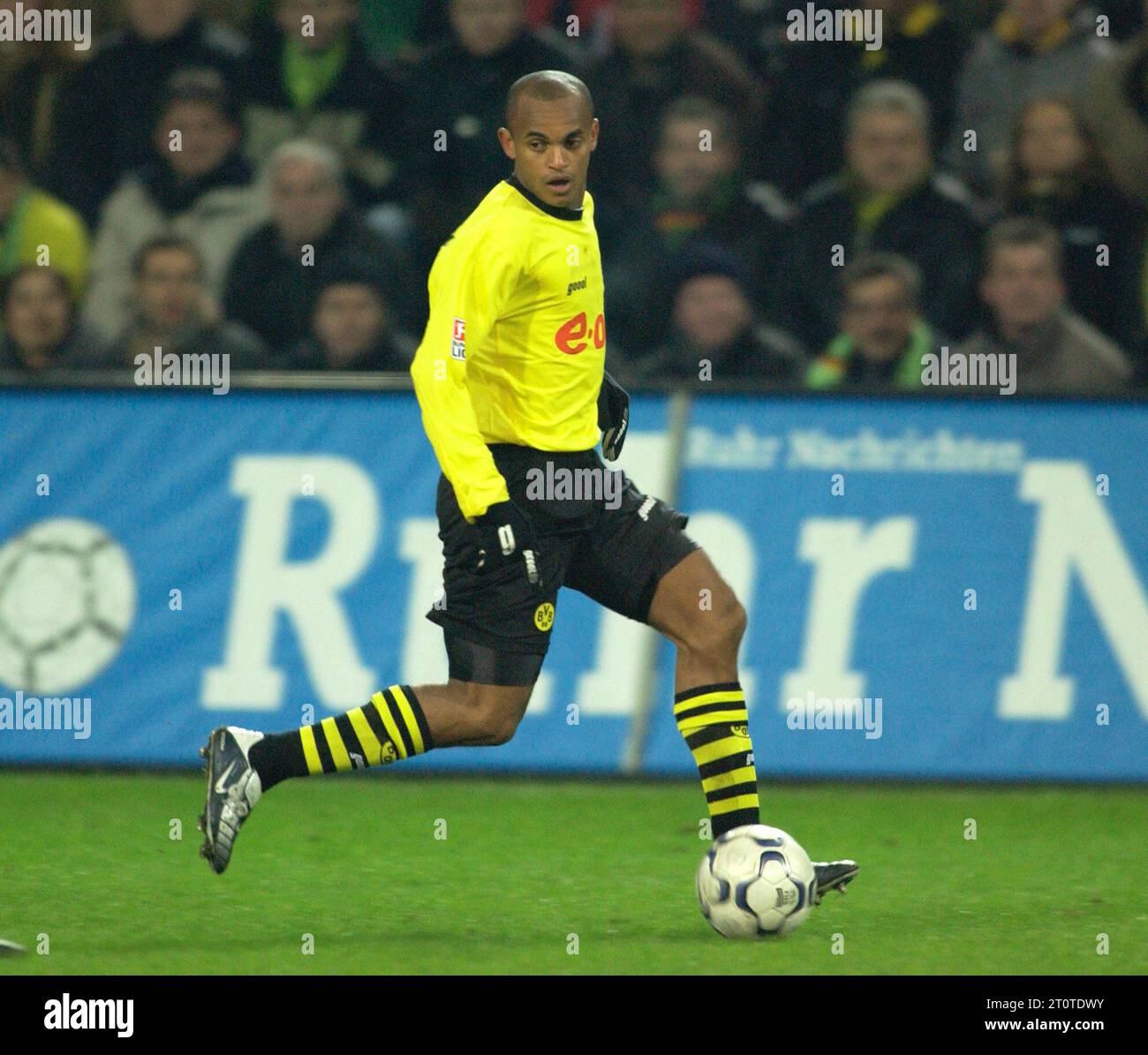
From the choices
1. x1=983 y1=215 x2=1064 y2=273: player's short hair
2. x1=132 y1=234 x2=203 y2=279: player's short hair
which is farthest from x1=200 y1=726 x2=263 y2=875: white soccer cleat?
x1=983 y1=215 x2=1064 y2=273: player's short hair

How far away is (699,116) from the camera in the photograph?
9516 millimetres

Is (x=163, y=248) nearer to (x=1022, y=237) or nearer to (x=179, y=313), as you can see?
(x=179, y=313)

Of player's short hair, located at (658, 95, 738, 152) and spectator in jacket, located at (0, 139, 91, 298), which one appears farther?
spectator in jacket, located at (0, 139, 91, 298)

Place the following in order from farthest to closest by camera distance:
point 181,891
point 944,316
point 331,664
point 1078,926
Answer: point 944,316, point 331,664, point 181,891, point 1078,926

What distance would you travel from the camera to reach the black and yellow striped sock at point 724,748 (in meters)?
Result: 5.58

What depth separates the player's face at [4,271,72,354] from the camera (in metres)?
9.15

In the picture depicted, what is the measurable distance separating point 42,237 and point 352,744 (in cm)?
521

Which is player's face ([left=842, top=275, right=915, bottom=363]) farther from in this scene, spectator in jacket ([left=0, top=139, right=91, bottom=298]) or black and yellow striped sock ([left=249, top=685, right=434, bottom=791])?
black and yellow striped sock ([left=249, top=685, right=434, bottom=791])

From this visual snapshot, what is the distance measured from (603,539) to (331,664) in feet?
8.69

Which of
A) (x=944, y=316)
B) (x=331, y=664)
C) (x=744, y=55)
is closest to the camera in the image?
(x=331, y=664)

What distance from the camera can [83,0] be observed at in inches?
425

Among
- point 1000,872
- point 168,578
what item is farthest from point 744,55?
point 1000,872

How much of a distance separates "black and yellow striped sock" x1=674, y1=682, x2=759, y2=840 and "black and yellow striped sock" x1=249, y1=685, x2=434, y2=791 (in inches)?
27.8

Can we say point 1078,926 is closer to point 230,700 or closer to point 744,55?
point 230,700
